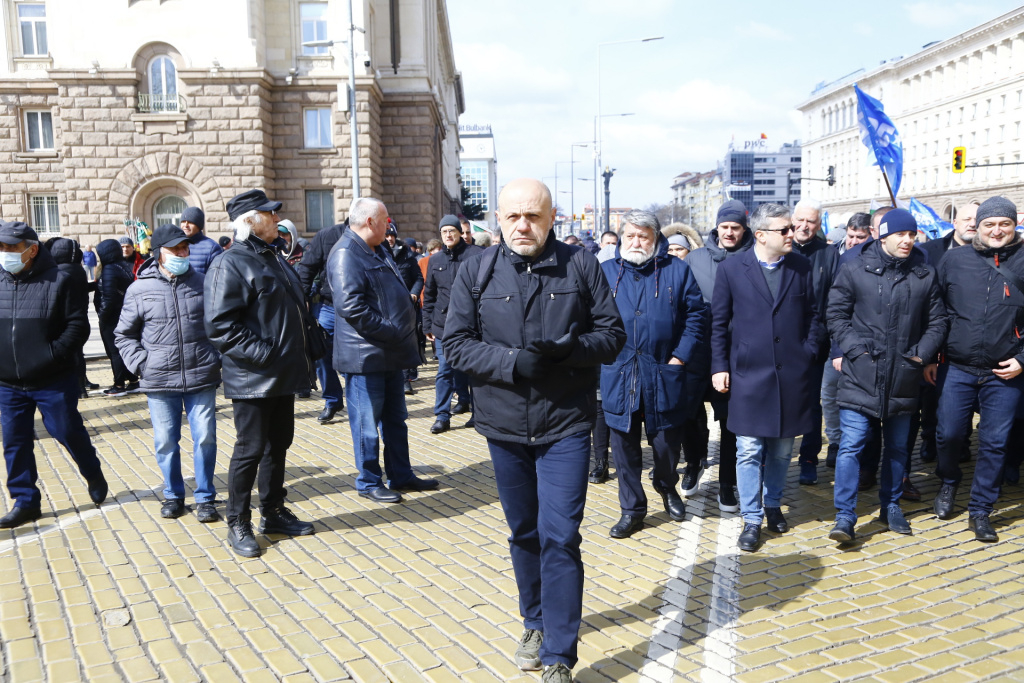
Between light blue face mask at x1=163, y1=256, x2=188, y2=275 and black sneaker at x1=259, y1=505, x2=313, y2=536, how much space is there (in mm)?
1770

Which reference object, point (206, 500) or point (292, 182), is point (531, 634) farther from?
point (292, 182)

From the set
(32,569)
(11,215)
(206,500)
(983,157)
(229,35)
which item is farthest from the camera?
(983,157)

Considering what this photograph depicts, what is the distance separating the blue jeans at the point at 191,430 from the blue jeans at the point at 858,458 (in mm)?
4282

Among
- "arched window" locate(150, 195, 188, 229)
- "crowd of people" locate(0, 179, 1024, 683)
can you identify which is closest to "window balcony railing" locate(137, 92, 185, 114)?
"arched window" locate(150, 195, 188, 229)

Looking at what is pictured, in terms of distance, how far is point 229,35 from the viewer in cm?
2641

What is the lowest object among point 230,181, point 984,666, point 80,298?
point 984,666

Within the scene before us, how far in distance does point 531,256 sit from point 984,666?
2.77 metres

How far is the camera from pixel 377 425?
6426 mm

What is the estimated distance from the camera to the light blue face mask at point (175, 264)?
5.73 metres

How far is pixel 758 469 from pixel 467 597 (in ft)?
7.02

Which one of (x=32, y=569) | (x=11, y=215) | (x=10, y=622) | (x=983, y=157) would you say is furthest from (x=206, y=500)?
(x=983, y=157)

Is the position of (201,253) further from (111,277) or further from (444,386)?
(444,386)

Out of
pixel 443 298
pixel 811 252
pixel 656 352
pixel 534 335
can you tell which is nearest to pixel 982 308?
pixel 811 252

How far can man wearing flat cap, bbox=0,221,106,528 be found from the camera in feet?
18.5
